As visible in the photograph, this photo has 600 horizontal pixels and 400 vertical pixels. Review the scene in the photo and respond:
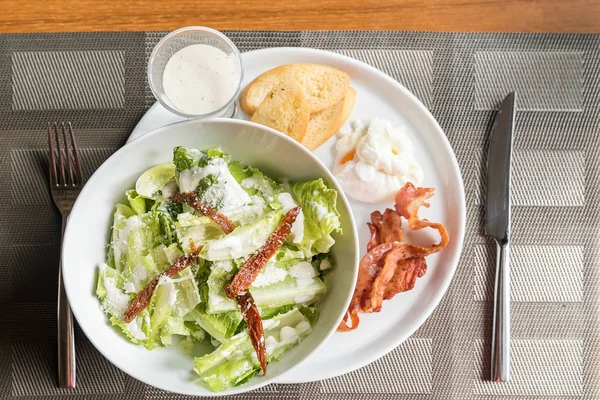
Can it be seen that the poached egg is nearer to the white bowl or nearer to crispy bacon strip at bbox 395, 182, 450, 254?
crispy bacon strip at bbox 395, 182, 450, 254

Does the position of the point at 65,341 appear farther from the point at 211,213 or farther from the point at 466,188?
the point at 466,188

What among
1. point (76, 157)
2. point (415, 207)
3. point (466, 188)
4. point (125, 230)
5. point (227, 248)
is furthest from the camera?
point (466, 188)

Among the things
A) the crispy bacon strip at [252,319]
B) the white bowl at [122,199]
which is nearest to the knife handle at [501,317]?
the white bowl at [122,199]

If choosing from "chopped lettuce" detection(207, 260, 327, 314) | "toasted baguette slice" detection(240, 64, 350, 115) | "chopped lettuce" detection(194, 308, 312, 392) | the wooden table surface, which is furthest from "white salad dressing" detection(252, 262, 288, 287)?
the wooden table surface

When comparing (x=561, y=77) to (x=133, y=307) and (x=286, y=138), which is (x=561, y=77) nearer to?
(x=286, y=138)

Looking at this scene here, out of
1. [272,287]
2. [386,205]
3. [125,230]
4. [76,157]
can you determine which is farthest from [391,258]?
[76,157]

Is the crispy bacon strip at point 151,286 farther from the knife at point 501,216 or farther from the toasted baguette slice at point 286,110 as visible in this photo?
the knife at point 501,216
